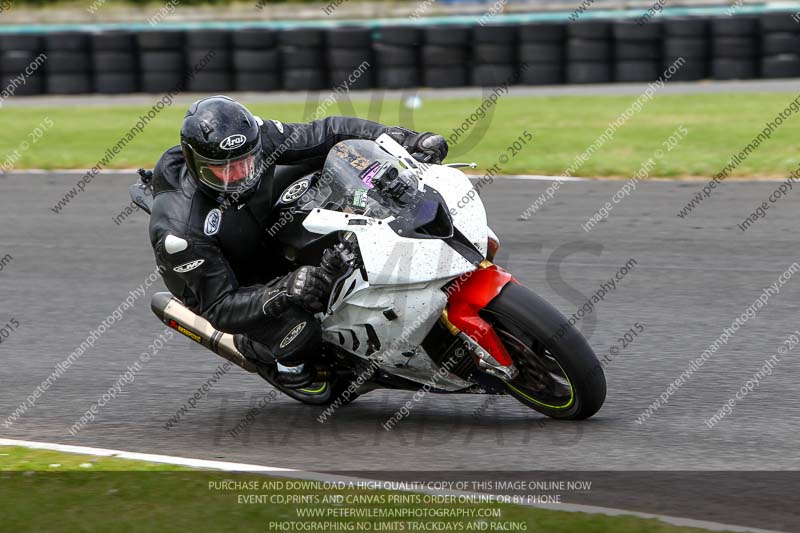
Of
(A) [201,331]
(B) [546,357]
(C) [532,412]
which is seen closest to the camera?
(B) [546,357]

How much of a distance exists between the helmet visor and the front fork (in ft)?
3.34

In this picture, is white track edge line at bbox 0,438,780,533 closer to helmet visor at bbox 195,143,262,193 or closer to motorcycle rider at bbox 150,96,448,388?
motorcycle rider at bbox 150,96,448,388

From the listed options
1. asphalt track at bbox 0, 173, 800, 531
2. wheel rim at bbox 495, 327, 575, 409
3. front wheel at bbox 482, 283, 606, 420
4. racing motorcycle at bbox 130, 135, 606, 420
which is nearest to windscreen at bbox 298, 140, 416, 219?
racing motorcycle at bbox 130, 135, 606, 420

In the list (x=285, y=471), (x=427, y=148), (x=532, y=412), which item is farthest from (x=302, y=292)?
(x=532, y=412)

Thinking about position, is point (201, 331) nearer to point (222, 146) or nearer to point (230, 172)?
point (230, 172)

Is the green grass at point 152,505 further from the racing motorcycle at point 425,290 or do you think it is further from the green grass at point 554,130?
the green grass at point 554,130

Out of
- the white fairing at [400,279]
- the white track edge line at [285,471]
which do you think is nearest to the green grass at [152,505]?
the white track edge line at [285,471]

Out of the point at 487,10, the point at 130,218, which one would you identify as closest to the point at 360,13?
the point at 487,10

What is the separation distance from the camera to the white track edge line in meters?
4.06

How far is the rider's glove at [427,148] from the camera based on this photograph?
17.5 ft

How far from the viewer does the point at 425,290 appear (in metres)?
4.99

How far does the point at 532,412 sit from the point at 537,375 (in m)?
0.39

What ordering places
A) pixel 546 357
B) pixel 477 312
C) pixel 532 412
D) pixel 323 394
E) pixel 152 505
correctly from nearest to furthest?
pixel 152 505
pixel 477 312
pixel 546 357
pixel 532 412
pixel 323 394

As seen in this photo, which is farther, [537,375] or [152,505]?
[537,375]
